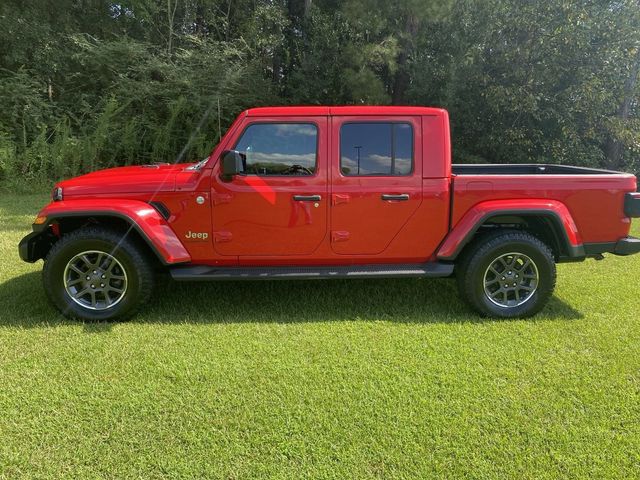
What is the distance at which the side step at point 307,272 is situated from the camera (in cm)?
364

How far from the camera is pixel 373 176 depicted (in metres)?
3.71

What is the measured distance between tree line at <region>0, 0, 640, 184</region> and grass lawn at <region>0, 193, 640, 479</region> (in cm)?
779

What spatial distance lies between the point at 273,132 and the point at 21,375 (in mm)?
2480

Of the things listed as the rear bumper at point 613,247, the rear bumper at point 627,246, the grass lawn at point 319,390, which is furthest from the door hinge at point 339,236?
the rear bumper at point 627,246

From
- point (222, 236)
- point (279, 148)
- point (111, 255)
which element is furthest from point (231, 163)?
point (111, 255)

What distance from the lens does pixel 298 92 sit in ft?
39.4

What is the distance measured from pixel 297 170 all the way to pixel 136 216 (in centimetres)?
133

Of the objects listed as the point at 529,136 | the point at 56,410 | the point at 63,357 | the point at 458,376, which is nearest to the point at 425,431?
the point at 458,376

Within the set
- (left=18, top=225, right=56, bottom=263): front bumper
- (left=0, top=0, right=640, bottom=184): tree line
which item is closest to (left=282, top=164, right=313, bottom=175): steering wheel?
(left=18, top=225, right=56, bottom=263): front bumper

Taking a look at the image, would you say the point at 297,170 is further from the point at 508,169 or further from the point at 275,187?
the point at 508,169

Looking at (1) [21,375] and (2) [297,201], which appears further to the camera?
(2) [297,201]

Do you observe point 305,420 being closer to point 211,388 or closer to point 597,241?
point 211,388

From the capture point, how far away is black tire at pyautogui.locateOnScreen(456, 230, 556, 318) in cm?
374

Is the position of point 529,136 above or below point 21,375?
above
